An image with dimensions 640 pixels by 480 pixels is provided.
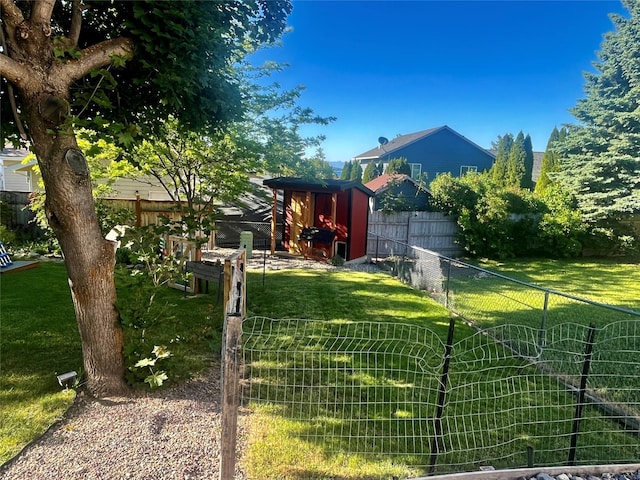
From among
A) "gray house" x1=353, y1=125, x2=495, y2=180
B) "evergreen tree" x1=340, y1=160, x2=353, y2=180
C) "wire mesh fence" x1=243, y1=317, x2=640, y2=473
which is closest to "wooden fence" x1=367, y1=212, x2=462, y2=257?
"wire mesh fence" x1=243, y1=317, x2=640, y2=473

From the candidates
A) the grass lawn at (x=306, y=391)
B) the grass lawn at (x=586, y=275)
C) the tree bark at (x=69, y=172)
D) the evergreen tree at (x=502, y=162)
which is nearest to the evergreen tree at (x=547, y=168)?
the evergreen tree at (x=502, y=162)

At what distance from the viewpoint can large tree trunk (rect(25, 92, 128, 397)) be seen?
9.33 ft

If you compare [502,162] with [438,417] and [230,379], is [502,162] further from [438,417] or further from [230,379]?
[230,379]

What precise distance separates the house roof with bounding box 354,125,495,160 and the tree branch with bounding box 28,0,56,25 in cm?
2396

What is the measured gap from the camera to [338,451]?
2.73 metres

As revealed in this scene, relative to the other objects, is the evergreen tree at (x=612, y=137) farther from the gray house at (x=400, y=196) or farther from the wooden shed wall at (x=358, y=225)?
the wooden shed wall at (x=358, y=225)

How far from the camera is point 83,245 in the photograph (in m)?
3.02

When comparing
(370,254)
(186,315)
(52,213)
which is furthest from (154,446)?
(370,254)

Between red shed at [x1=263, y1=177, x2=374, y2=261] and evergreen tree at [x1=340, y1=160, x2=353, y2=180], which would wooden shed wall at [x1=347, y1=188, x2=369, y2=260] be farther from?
evergreen tree at [x1=340, y1=160, x2=353, y2=180]

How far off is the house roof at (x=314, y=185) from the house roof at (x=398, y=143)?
49.8ft

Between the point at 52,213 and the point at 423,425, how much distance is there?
3487 mm

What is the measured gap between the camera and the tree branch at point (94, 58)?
2.86 meters

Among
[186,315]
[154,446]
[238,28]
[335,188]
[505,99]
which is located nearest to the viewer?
[154,446]

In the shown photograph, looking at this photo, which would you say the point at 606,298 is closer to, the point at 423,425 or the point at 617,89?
the point at 423,425
